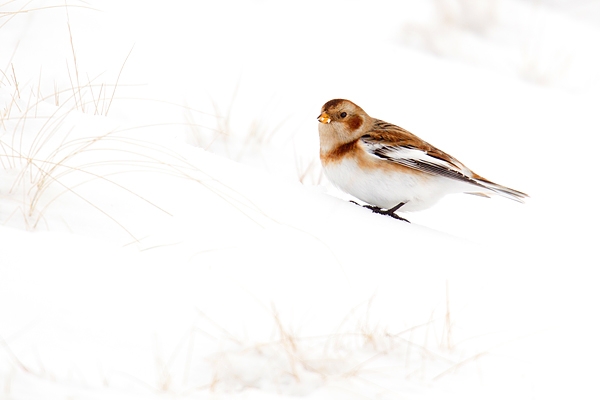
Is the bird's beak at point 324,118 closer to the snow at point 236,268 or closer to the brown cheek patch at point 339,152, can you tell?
the brown cheek patch at point 339,152

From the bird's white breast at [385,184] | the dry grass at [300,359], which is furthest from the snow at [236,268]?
the bird's white breast at [385,184]

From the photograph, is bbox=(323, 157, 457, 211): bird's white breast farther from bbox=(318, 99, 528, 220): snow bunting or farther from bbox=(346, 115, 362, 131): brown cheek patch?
bbox=(346, 115, 362, 131): brown cheek patch

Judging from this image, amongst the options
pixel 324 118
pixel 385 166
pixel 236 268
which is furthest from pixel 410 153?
pixel 236 268

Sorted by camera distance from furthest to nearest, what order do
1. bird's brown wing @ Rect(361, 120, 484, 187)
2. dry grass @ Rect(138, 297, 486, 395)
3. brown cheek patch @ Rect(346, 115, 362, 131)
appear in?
1. brown cheek patch @ Rect(346, 115, 362, 131)
2. bird's brown wing @ Rect(361, 120, 484, 187)
3. dry grass @ Rect(138, 297, 486, 395)

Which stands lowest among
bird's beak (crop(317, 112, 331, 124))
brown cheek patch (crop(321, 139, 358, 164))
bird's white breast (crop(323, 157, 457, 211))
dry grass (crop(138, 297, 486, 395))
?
dry grass (crop(138, 297, 486, 395))

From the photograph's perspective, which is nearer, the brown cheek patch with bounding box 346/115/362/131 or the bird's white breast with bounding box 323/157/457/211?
the bird's white breast with bounding box 323/157/457/211

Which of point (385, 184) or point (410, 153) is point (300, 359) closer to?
point (385, 184)

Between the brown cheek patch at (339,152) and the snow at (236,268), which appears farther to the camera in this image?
the brown cheek patch at (339,152)

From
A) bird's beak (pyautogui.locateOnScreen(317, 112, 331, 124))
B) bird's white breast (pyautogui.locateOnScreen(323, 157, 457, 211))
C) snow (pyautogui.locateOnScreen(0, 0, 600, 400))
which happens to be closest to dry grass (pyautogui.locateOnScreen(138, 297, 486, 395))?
snow (pyautogui.locateOnScreen(0, 0, 600, 400))

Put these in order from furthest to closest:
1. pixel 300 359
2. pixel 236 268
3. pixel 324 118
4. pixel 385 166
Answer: pixel 324 118 < pixel 385 166 < pixel 236 268 < pixel 300 359
